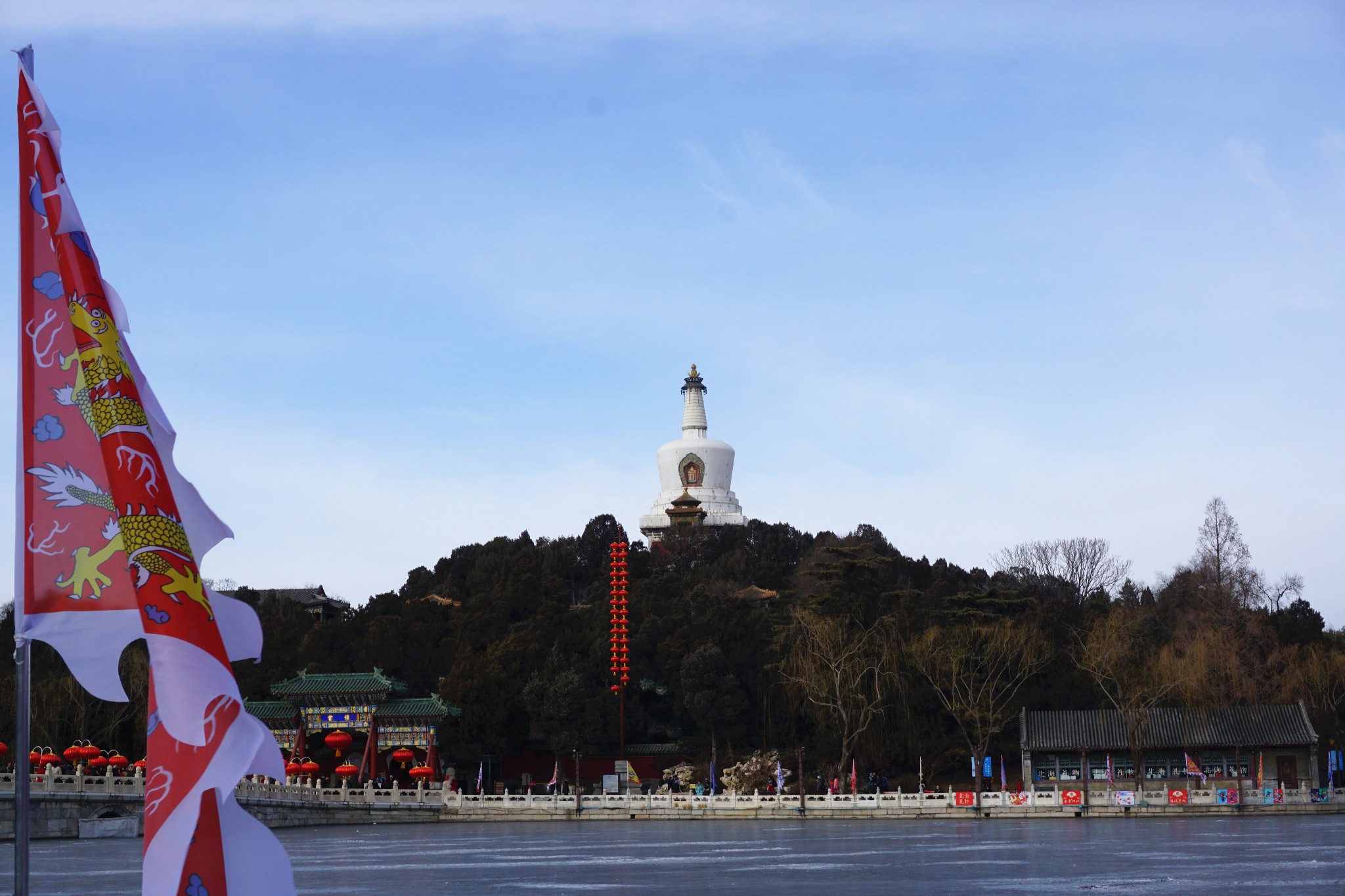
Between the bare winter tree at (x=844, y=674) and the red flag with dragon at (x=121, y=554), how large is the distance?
48282mm

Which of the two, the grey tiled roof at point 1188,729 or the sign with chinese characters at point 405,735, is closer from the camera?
the grey tiled roof at point 1188,729

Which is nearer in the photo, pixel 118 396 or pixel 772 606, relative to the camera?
pixel 118 396

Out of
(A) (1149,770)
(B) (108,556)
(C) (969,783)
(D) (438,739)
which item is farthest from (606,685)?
(B) (108,556)

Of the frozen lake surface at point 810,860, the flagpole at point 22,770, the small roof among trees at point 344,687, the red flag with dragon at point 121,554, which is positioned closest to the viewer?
the red flag with dragon at point 121,554

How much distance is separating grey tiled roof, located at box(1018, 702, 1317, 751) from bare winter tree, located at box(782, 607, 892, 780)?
5605 millimetres

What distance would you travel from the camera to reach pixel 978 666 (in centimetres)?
5566

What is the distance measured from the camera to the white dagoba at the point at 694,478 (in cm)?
10131

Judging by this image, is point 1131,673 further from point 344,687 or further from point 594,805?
point 344,687

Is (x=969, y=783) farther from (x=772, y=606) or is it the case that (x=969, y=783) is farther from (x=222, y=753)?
(x=222, y=753)

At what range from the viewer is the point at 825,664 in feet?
185

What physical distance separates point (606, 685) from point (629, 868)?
3785 centimetres

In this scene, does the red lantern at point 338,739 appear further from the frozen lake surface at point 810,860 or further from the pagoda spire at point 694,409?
the pagoda spire at point 694,409

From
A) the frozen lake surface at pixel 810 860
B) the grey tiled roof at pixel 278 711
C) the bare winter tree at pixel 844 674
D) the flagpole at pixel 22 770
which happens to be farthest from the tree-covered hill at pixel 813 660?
the flagpole at pixel 22 770

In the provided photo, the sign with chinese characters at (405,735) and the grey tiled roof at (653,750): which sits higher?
the sign with chinese characters at (405,735)
